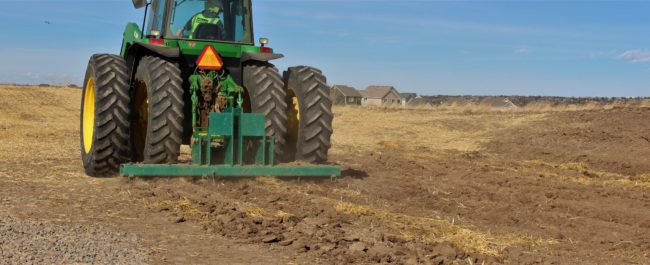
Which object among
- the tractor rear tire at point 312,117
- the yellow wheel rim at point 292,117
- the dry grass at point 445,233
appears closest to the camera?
the dry grass at point 445,233

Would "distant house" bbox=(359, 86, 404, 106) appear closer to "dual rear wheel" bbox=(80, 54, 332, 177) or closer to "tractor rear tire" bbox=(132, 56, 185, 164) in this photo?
"dual rear wheel" bbox=(80, 54, 332, 177)

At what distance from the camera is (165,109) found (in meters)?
8.55

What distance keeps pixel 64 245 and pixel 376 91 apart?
98.0m

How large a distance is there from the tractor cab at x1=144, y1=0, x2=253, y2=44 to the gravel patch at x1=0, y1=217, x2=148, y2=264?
4.14 m

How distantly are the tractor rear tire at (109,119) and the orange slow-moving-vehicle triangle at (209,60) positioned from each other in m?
1.01

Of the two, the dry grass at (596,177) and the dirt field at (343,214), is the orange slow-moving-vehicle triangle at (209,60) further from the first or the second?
the dry grass at (596,177)

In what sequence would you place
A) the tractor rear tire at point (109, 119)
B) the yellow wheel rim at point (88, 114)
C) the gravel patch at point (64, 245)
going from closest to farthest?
the gravel patch at point (64, 245) < the tractor rear tire at point (109, 119) < the yellow wheel rim at point (88, 114)

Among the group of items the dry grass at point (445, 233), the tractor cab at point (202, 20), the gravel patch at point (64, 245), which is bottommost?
the gravel patch at point (64, 245)

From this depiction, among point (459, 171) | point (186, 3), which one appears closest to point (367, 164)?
point (459, 171)

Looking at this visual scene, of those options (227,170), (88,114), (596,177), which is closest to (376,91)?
(596,177)

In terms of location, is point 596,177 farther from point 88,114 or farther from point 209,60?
point 88,114

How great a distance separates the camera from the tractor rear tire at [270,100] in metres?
9.26

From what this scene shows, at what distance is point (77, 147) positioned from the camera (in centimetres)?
1401

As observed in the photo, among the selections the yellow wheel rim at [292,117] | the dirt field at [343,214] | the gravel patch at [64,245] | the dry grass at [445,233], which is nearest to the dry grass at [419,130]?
the dirt field at [343,214]
